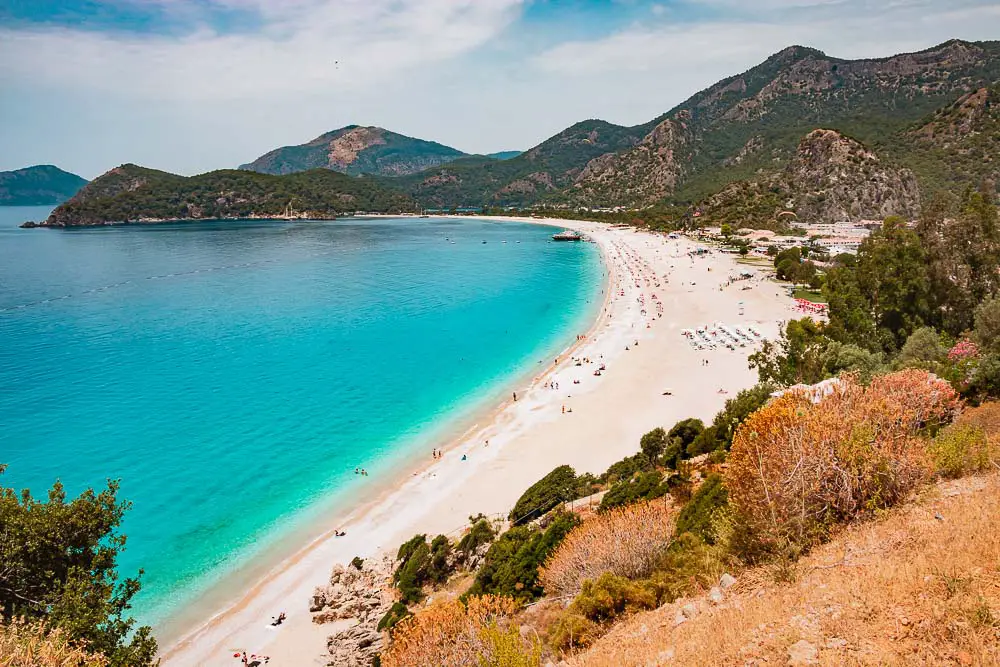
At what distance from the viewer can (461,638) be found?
10.4 metres

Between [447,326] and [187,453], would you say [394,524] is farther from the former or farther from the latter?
[447,326]

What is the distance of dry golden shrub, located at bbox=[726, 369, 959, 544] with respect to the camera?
35.1ft

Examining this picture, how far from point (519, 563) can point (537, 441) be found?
17.0 metres

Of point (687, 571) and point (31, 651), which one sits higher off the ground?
point (31, 651)

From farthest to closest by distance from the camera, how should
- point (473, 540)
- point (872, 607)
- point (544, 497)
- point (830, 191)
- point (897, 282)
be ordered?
point (830, 191) → point (897, 282) → point (544, 497) → point (473, 540) → point (872, 607)

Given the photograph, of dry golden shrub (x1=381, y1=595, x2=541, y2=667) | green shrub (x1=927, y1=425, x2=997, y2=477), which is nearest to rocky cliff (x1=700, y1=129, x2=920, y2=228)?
green shrub (x1=927, y1=425, x2=997, y2=477)

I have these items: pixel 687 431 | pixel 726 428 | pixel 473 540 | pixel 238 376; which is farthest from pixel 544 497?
pixel 238 376

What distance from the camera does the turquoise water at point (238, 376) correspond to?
94.0ft

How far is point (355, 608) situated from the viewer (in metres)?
19.5

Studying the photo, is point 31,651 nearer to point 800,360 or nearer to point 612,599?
point 612,599

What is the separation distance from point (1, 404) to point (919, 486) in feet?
194

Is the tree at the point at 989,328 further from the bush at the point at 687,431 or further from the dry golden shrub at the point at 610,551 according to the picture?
the dry golden shrub at the point at 610,551

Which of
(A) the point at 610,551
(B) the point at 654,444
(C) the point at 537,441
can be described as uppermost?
(A) the point at 610,551

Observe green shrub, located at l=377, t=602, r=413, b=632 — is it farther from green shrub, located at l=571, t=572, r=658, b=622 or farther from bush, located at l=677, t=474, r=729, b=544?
bush, located at l=677, t=474, r=729, b=544
